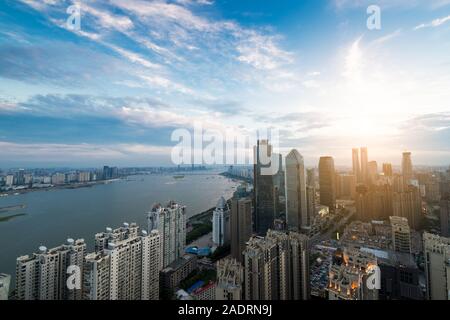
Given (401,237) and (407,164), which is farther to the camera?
(407,164)

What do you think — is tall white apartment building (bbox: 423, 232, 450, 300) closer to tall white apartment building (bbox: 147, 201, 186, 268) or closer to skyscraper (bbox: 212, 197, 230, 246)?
skyscraper (bbox: 212, 197, 230, 246)

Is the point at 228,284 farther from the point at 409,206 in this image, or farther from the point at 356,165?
the point at 356,165

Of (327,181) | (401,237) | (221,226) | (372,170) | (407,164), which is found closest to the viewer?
(401,237)

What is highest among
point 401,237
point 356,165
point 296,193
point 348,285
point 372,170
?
point 356,165

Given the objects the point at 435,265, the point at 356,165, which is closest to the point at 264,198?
the point at 435,265

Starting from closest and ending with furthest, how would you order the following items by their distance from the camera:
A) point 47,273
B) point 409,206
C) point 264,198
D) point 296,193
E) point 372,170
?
point 47,273 → point 409,206 → point 264,198 → point 296,193 → point 372,170

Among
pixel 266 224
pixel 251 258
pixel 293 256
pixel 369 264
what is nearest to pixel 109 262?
pixel 251 258
